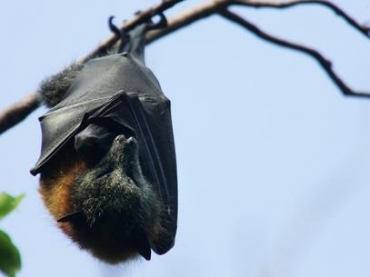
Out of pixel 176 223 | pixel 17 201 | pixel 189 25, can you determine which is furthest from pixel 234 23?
pixel 17 201

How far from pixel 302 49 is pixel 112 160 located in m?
2.54

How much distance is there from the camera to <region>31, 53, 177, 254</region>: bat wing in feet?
24.2

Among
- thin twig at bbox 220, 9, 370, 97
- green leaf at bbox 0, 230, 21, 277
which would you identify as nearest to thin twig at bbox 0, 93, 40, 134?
thin twig at bbox 220, 9, 370, 97

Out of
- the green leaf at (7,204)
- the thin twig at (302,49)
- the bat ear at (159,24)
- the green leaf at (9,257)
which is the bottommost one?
the thin twig at (302,49)

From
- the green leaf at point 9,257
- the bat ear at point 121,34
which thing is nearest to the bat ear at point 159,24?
the bat ear at point 121,34

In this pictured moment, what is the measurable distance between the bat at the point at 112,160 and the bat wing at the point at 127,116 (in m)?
0.01

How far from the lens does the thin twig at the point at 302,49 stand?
797cm

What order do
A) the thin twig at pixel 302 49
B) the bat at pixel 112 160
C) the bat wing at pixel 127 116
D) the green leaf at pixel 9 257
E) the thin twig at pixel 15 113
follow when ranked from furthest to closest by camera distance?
the thin twig at pixel 302 49 < the bat wing at pixel 127 116 < the thin twig at pixel 15 113 < the bat at pixel 112 160 < the green leaf at pixel 9 257

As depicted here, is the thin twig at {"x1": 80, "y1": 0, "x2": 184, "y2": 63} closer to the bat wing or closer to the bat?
the bat

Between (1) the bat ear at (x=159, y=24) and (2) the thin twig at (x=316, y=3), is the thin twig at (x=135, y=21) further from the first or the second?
(2) the thin twig at (x=316, y=3)

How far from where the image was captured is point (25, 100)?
7.77 metres

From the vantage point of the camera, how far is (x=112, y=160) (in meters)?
7.02

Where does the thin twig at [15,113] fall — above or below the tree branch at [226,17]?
above

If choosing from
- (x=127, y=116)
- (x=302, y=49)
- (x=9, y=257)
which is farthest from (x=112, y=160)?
(x=9, y=257)
